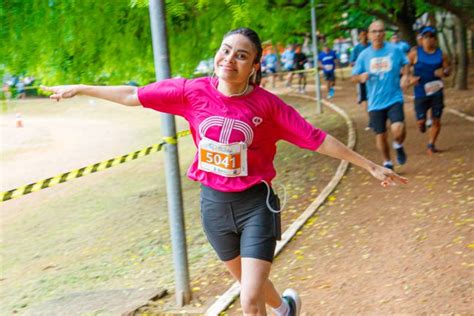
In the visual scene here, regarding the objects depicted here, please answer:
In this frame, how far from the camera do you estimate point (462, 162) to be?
8688mm

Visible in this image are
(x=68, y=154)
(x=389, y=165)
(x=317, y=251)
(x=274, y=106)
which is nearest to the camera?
(x=274, y=106)

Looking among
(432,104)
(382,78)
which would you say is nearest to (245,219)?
(382,78)

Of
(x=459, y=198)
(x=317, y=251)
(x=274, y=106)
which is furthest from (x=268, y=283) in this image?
(x=459, y=198)

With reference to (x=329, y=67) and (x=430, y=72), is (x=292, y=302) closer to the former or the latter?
(x=430, y=72)

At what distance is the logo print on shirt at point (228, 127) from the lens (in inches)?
135

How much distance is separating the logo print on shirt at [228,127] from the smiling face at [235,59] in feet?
0.75

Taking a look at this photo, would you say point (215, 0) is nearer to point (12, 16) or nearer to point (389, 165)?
point (12, 16)

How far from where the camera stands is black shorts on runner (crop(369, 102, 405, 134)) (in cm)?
811

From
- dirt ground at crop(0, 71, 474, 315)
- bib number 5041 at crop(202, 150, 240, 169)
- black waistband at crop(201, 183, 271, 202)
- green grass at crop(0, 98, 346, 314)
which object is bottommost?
green grass at crop(0, 98, 346, 314)

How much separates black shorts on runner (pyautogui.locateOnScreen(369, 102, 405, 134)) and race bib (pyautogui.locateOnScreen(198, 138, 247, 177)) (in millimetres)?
5108

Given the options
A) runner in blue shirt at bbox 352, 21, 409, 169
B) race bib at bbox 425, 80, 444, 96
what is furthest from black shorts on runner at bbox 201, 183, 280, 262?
race bib at bbox 425, 80, 444, 96

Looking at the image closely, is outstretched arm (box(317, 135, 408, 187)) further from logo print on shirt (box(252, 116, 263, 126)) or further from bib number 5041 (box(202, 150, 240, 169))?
bib number 5041 (box(202, 150, 240, 169))

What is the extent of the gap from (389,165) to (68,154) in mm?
10289

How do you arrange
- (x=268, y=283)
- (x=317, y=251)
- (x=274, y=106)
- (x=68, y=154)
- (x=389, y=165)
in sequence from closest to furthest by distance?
1. (x=274, y=106)
2. (x=268, y=283)
3. (x=317, y=251)
4. (x=389, y=165)
5. (x=68, y=154)
